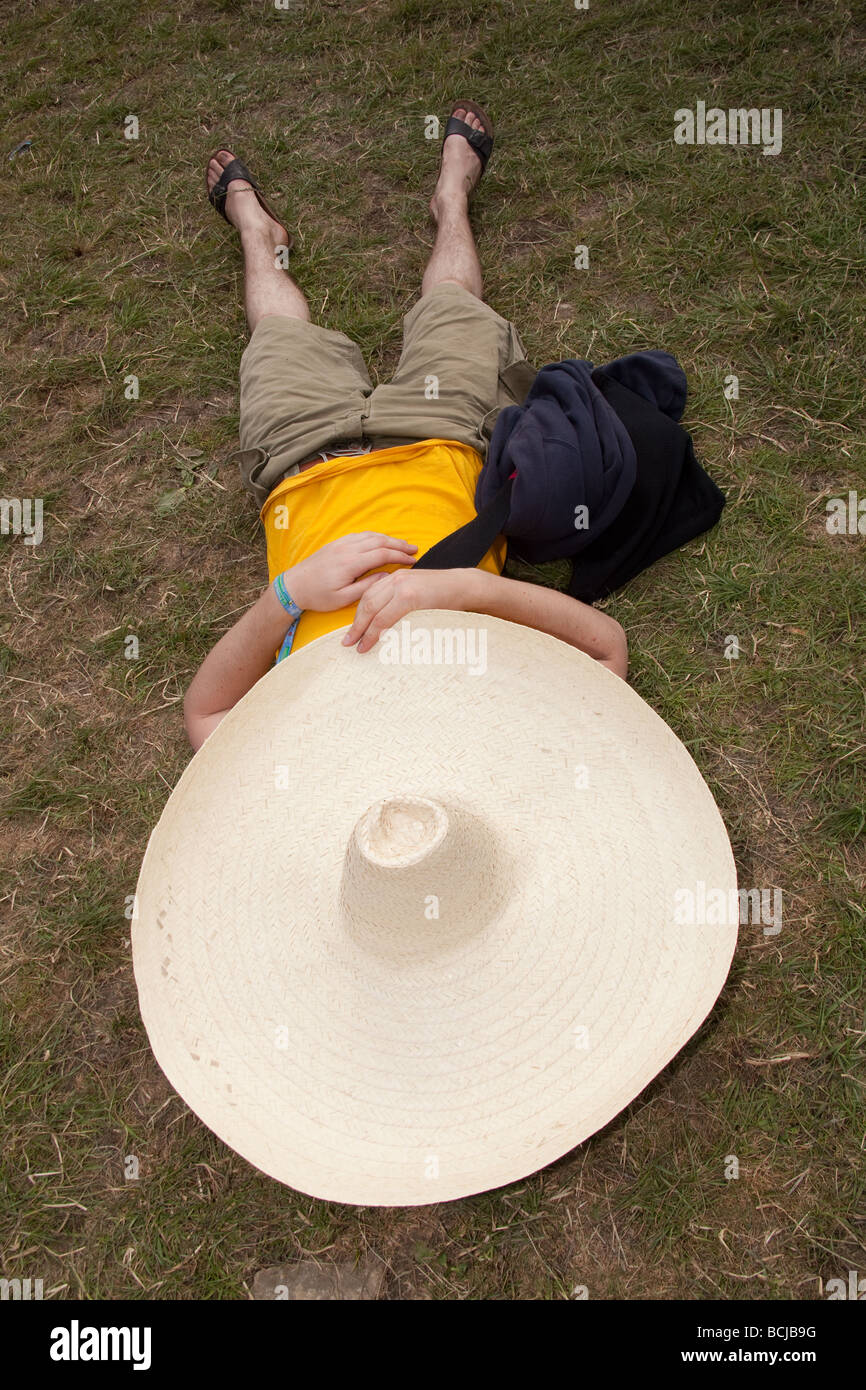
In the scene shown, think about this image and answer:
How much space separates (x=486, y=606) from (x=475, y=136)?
6.85ft

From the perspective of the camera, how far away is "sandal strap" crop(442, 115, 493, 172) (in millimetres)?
3568

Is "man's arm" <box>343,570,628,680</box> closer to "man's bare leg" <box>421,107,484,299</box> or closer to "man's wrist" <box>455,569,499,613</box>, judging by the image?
"man's wrist" <box>455,569,499,613</box>

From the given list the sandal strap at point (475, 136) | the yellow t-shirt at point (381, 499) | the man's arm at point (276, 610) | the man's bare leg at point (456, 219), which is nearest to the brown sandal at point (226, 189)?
the man's bare leg at point (456, 219)

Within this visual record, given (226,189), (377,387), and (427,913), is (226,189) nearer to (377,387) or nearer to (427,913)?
(377,387)

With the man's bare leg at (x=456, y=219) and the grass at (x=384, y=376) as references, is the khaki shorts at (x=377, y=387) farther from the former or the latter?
the grass at (x=384, y=376)

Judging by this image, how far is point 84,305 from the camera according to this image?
3725mm

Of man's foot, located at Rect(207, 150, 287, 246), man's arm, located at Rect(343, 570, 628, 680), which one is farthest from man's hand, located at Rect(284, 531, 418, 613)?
man's foot, located at Rect(207, 150, 287, 246)

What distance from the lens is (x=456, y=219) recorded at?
353 cm

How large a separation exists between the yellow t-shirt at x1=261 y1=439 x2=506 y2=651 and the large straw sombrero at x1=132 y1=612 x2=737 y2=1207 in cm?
60

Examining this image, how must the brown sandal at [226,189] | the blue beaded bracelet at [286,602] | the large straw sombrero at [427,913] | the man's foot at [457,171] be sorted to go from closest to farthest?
1. the large straw sombrero at [427,913]
2. the blue beaded bracelet at [286,602]
3. the man's foot at [457,171]
4. the brown sandal at [226,189]

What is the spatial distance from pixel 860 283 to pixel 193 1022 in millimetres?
3091

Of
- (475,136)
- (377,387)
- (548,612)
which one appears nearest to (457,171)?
(475,136)

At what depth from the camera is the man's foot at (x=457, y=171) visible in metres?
3.55
